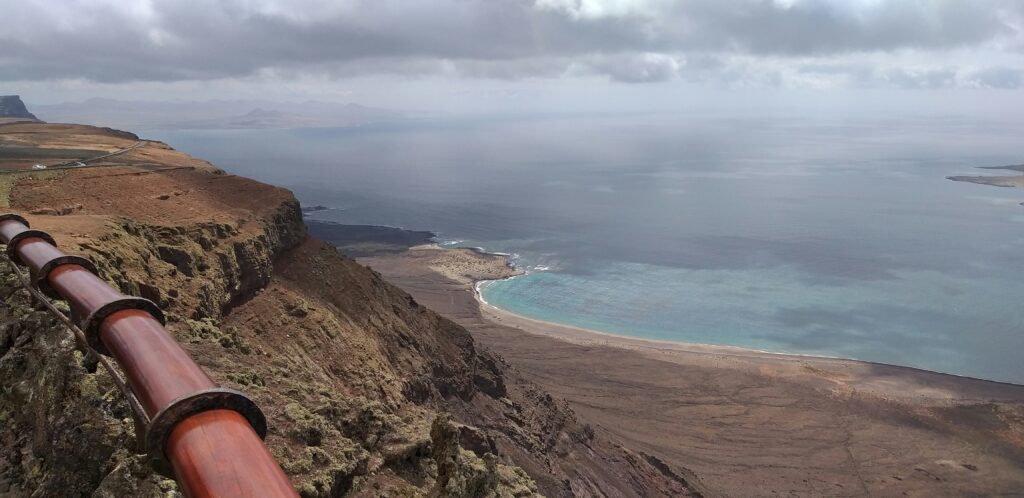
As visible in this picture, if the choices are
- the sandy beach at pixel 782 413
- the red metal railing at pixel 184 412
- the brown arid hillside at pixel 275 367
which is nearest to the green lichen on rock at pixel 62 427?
the brown arid hillside at pixel 275 367

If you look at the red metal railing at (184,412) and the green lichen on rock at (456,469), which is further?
the green lichen on rock at (456,469)

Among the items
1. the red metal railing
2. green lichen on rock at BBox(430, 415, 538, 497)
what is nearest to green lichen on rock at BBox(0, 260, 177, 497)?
the red metal railing

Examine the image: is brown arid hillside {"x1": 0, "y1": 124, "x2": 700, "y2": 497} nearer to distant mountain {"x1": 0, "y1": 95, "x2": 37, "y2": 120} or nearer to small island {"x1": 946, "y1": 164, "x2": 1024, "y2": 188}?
distant mountain {"x1": 0, "y1": 95, "x2": 37, "y2": 120}

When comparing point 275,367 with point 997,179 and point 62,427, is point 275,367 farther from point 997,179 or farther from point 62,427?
point 997,179

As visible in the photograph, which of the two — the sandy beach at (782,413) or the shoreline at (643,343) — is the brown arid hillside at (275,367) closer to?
the sandy beach at (782,413)

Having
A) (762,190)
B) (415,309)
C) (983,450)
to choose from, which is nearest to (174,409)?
(415,309)

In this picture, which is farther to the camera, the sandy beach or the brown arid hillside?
the sandy beach
